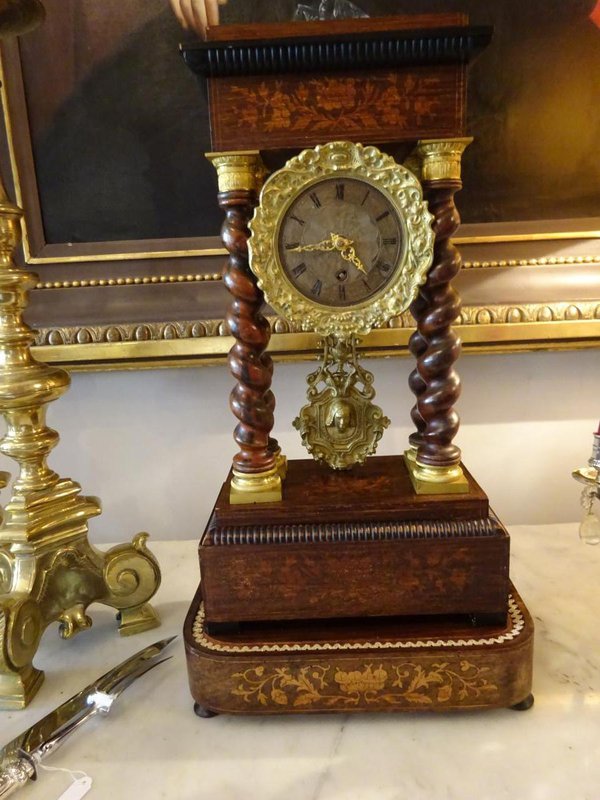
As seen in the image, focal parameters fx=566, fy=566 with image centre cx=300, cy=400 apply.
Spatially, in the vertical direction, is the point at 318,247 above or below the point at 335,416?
A: above

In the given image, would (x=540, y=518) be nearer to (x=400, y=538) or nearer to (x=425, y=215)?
(x=400, y=538)

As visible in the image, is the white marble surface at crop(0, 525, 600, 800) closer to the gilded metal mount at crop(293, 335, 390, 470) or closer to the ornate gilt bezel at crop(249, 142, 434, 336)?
the gilded metal mount at crop(293, 335, 390, 470)

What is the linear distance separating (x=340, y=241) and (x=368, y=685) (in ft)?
1.52

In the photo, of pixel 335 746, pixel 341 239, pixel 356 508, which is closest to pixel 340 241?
pixel 341 239

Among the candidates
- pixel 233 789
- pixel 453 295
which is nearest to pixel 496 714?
pixel 233 789

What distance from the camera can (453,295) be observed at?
2.01 feet

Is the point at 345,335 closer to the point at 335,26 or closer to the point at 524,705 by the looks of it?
the point at 335,26

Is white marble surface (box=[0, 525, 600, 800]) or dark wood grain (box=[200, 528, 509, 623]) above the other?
dark wood grain (box=[200, 528, 509, 623])

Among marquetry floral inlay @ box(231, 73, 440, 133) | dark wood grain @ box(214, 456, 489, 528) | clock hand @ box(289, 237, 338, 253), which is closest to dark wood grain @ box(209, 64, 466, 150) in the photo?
marquetry floral inlay @ box(231, 73, 440, 133)

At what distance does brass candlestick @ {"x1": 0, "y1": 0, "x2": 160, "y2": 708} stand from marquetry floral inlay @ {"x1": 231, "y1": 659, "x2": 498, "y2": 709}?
24 cm

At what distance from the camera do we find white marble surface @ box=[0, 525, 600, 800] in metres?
0.50

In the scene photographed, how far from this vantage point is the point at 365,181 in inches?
23.0

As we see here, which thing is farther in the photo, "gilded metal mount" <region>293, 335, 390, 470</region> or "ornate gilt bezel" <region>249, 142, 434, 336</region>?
"gilded metal mount" <region>293, 335, 390, 470</region>

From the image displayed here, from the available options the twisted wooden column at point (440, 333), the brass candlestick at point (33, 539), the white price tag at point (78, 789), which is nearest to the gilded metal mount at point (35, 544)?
the brass candlestick at point (33, 539)
